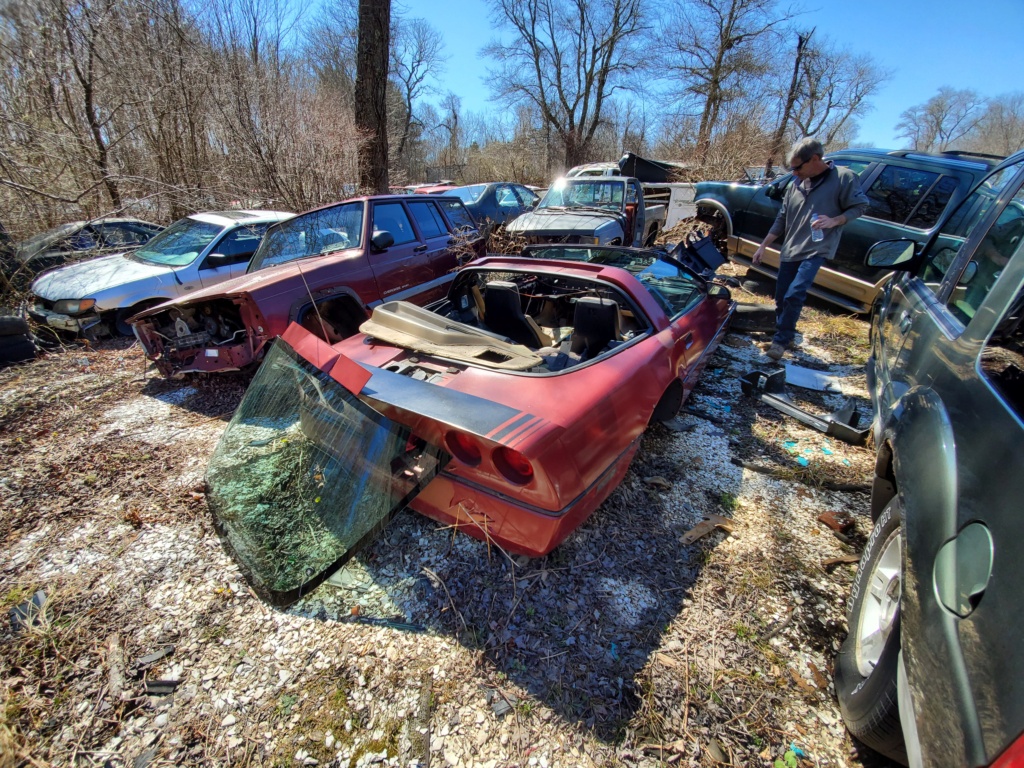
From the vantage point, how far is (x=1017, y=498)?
95 cm

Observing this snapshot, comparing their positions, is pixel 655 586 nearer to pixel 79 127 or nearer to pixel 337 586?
pixel 337 586

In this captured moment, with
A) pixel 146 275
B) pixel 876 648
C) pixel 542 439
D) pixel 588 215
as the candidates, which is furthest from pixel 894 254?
pixel 146 275

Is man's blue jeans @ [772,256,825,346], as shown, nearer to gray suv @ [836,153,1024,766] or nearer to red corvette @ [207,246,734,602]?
Answer: gray suv @ [836,153,1024,766]

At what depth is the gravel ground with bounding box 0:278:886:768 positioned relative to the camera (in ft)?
5.14

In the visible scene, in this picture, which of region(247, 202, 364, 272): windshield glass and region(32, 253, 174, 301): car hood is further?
region(32, 253, 174, 301): car hood

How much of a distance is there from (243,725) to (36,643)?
3.69 ft

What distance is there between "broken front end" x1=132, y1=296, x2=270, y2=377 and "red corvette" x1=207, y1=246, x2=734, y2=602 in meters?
1.70

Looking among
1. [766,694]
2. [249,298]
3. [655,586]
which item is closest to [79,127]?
[249,298]

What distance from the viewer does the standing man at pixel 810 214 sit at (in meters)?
4.00

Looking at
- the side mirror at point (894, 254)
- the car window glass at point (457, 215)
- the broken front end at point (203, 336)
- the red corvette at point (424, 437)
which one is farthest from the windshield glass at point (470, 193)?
the side mirror at point (894, 254)

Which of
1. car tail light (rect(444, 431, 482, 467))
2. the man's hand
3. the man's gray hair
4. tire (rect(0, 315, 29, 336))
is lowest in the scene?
tire (rect(0, 315, 29, 336))

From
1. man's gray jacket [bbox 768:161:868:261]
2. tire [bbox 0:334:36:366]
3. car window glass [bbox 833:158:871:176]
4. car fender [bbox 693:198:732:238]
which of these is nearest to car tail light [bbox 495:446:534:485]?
man's gray jacket [bbox 768:161:868:261]

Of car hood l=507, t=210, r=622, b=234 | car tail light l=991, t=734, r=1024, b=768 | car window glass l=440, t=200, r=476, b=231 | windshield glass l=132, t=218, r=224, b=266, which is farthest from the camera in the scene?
car hood l=507, t=210, r=622, b=234

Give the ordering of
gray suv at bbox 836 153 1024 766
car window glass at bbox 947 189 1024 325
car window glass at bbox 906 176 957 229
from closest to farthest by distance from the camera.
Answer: gray suv at bbox 836 153 1024 766 → car window glass at bbox 947 189 1024 325 → car window glass at bbox 906 176 957 229
